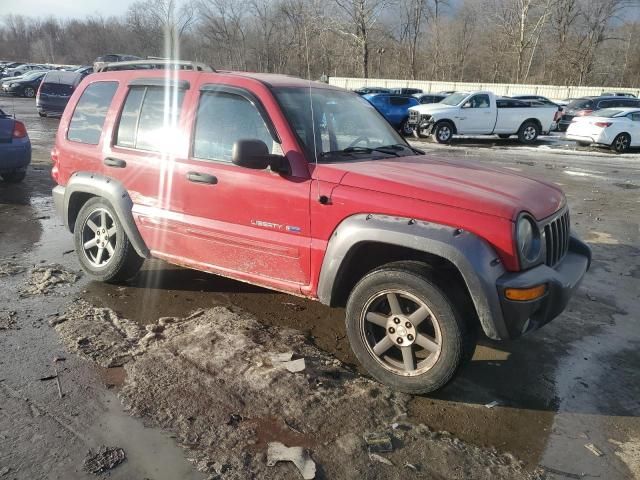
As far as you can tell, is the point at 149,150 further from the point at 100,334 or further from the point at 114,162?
the point at 100,334

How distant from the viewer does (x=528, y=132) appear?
66.5 feet

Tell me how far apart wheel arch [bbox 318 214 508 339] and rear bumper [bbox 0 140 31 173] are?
7.34 meters

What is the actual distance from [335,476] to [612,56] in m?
63.3

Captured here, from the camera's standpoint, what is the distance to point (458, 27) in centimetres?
6444

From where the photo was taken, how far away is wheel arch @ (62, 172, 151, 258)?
4484 millimetres

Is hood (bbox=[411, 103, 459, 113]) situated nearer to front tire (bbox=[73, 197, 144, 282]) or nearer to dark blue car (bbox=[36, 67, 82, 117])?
dark blue car (bbox=[36, 67, 82, 117])

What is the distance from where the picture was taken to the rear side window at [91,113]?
477cm

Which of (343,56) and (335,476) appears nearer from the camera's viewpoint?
(335,476)

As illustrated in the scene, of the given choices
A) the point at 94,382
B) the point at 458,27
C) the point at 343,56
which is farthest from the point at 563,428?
the point at 458,27

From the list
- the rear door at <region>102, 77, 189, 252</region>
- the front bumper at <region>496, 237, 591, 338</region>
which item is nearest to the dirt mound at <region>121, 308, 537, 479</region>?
the front bumper at <region>496, 237, 591, 338</region>

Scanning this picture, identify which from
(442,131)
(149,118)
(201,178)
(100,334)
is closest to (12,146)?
(149,118)

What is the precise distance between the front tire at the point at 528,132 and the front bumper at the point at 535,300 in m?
18.2

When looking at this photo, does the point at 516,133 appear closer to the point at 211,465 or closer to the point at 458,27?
the point at 211,465

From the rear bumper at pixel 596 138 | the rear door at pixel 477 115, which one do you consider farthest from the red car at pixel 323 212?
the rear bumper at pixel 596 138
